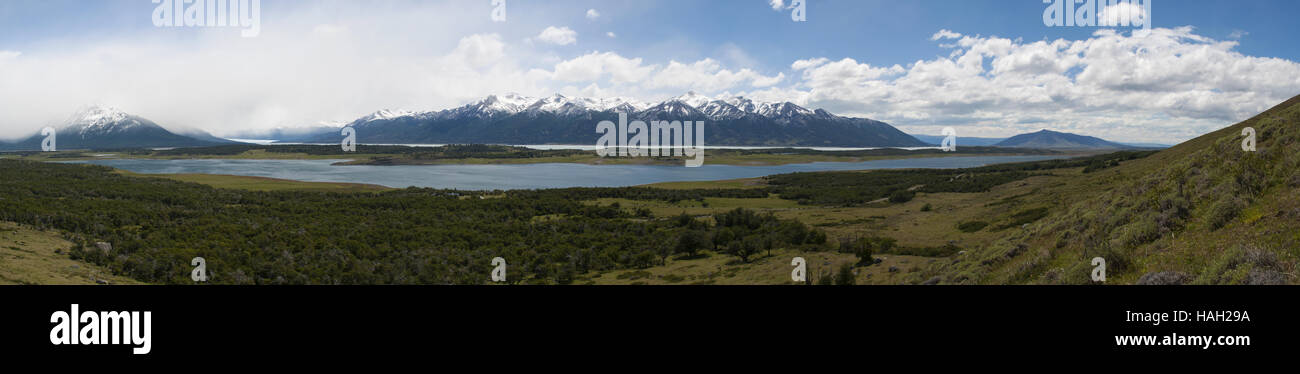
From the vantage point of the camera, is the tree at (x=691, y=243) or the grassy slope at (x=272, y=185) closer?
the tree at (x=691, y=243)

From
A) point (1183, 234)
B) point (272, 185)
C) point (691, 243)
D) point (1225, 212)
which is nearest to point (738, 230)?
point (691, 243)

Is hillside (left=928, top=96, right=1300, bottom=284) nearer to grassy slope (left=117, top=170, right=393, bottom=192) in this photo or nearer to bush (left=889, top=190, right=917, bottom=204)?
bush (left=889, top=190, right=917, bottom=204)

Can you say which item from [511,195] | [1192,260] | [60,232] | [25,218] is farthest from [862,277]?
[511,195]

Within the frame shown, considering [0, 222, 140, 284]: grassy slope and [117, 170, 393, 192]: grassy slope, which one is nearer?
[0, 222, 140, 284]: grassy slope

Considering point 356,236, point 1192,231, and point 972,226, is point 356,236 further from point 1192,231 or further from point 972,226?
point 1192,231

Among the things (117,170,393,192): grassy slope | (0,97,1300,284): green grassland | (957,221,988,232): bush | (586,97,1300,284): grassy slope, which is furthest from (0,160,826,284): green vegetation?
(117,170,393,192): grassy slope

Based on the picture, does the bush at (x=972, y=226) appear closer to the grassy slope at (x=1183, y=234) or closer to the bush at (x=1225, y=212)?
the grassy slope at (x=1183, y=234)

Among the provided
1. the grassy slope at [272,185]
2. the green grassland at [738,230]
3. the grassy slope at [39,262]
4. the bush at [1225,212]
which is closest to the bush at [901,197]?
the green grassland at [738,230]

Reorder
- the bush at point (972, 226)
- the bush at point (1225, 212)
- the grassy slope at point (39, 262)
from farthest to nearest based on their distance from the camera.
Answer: the bush at point (972, 226)
the grassy slope at point (39, 262)
the bush at point (1225, 212)
